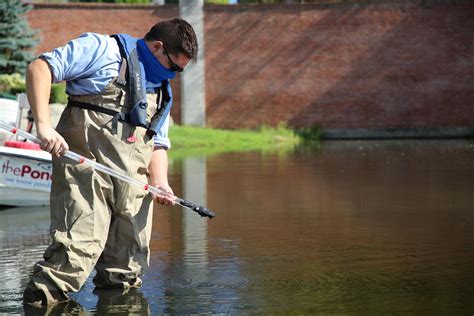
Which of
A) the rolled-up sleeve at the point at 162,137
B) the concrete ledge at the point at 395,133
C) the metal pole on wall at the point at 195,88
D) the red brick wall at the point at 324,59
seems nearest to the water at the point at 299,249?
the rolled-up sleeve at the point at 162,137

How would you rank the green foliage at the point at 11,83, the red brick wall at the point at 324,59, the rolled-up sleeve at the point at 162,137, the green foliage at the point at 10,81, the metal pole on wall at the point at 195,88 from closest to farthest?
the rolled-up sleeve at the point at 162,137
the green foliage at the point at 11,83
the green foliage at the point at 10,81
the metal pole on wall at the point at 195,88
the red brick wall at the point at 324,59

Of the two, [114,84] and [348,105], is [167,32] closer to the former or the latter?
[114,84]

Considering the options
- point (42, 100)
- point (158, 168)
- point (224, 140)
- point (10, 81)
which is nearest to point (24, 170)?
point (158, 168)

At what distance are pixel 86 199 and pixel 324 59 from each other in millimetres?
32199

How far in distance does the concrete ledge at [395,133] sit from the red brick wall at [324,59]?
25 centimetres

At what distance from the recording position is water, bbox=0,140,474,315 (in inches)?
254

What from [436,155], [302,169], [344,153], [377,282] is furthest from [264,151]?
[377,282]

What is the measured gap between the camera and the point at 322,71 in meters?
38.2

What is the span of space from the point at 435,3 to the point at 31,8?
45.4 ft

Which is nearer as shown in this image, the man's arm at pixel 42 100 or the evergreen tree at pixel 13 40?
the man's arm at pixel 42 100

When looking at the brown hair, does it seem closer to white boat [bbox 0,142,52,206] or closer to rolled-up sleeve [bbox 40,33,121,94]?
rolled-up sleeve [bbox 40,33,121,94]

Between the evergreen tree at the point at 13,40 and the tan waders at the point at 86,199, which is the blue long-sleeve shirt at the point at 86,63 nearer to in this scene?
the tan waders at the point at 86,199

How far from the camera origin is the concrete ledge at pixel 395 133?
37.4m

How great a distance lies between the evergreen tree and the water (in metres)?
18.2
